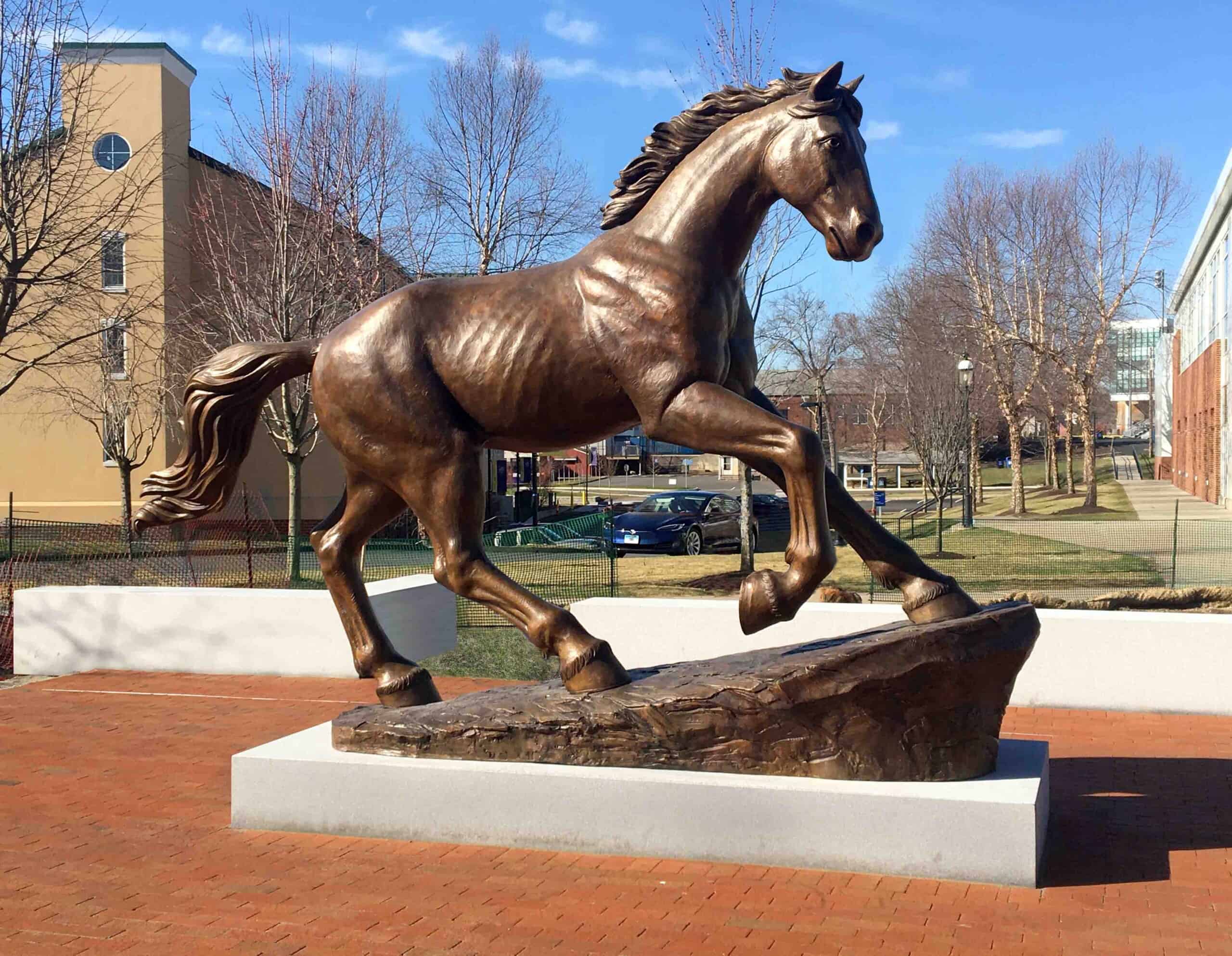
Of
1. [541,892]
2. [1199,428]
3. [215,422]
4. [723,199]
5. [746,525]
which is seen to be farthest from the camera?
[1199,428]

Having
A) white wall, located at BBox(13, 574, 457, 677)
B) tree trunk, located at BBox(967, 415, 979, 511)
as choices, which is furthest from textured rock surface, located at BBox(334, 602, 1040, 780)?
tree trunk, located at BBox(967, 415, 979, 511)

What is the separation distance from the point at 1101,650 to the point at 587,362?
515 cm

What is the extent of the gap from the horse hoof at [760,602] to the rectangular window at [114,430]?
2027cm

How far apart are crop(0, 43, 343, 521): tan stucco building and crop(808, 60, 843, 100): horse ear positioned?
1949 cm

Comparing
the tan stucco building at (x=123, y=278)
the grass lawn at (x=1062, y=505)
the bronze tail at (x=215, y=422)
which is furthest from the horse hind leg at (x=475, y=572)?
the grass lawn at (x=1062, y=505)

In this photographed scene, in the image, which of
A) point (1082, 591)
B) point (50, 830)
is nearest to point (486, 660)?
point (50, 830)

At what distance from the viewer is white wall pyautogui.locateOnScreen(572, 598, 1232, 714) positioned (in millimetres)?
7855

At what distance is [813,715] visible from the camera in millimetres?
4605

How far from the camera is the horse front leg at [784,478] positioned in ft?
14.1

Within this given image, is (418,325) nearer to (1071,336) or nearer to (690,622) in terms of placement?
(690,622)

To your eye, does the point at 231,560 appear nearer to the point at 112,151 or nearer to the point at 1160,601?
the point at 112,151

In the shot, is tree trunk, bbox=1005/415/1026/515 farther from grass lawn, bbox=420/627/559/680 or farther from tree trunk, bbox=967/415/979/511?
grass lawn, bbox=420/627/559/680

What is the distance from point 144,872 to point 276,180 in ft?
46.0

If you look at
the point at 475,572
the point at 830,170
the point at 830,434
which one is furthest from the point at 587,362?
the point at 830,434
